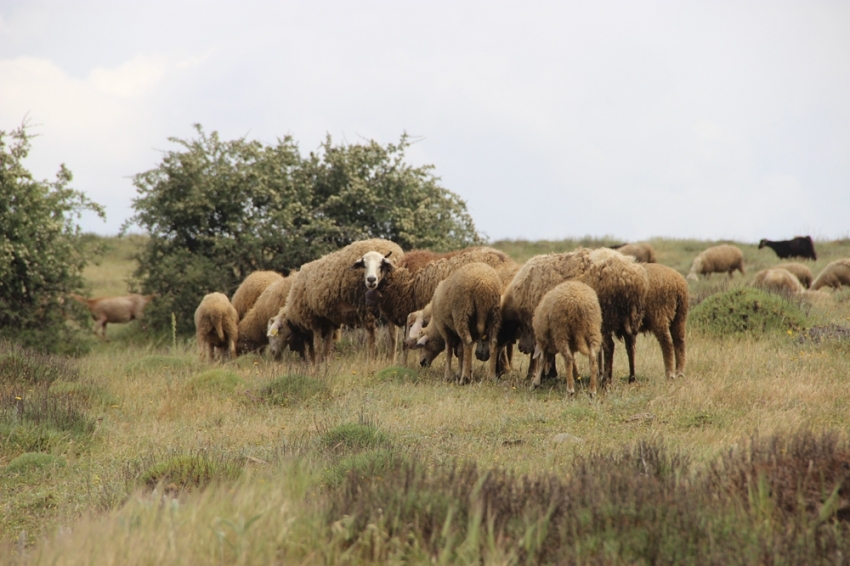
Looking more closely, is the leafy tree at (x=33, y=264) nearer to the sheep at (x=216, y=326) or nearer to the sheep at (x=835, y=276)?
the sheep at (x=216, y=326)

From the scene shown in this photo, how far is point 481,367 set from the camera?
1395cm

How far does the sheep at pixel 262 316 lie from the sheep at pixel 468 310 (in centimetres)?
542

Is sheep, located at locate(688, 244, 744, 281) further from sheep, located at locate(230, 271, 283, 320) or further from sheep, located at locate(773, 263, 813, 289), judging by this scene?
sheep, located at locate(230, 271, 283, 320)

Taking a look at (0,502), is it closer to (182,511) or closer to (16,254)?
(182,511)

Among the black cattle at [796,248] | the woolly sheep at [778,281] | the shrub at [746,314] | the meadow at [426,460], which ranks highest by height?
the black cattle at [796,248]

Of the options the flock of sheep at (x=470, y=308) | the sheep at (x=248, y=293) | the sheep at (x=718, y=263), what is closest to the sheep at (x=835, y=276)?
the flock of sheep at (x=470, y=308)

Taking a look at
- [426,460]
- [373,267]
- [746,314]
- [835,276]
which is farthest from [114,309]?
[426,460]

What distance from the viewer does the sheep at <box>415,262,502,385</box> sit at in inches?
473

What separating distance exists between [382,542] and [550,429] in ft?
15.2

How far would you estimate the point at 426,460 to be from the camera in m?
7.38

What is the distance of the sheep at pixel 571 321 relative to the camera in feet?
34.2

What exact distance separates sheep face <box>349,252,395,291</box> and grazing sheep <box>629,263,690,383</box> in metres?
4.63

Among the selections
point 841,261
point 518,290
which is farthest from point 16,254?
point 841,261

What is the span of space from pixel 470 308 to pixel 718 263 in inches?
714
